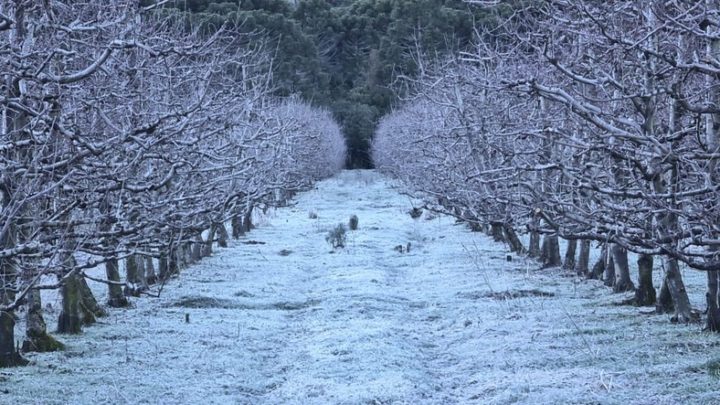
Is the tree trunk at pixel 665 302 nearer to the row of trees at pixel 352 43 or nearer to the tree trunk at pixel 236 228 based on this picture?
the tree trunk at pixel 236 228

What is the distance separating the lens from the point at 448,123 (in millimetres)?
27422

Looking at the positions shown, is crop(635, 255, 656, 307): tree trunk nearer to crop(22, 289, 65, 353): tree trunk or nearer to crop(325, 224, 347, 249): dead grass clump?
crop(22, 289, 65, 353): tree trunk

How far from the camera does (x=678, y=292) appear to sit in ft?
43.5

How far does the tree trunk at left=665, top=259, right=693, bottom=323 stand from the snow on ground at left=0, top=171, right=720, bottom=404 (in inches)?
12.6

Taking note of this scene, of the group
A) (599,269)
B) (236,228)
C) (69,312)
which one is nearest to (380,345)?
(69,312)


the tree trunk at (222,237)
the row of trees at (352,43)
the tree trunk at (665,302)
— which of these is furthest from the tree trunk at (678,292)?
the row of trees at (352,43)

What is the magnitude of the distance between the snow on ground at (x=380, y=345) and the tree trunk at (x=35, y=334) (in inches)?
12.7

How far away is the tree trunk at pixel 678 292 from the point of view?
43.1 feet

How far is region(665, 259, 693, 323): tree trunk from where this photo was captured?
43.1 ft

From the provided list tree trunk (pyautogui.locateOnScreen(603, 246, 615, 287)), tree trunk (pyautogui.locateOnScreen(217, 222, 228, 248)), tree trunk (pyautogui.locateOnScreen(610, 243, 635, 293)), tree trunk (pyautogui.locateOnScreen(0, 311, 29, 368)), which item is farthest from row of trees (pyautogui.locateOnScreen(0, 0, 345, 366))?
tree trunk (pyautogui.locateOnScreen(217, 222, 228, 248))

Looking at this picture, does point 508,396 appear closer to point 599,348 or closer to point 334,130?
point 599,348

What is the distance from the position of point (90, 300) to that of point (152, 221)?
5.90m

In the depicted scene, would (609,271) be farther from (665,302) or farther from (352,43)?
(352,43)

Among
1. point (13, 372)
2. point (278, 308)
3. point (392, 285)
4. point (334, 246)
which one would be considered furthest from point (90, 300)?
point (334, 246)
